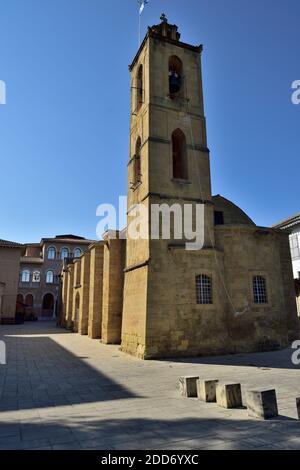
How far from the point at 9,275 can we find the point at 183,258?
26019mm

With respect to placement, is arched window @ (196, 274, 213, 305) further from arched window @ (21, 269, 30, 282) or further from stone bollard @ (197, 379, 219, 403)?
arched window @ (21, 269, 30, 282)

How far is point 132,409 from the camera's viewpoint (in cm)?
618

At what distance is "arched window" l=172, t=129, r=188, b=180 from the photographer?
16.4 m

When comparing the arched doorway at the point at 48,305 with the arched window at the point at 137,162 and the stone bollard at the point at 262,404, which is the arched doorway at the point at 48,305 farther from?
the stone bollard at the point at 262,404

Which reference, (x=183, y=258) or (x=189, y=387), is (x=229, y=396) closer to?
(x=189, y=387)

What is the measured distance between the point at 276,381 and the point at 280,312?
7.67 meters

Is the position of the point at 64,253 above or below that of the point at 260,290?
above

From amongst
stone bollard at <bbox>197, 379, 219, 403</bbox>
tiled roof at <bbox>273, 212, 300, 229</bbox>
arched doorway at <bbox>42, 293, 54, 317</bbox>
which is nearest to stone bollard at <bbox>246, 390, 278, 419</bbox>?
stone bollard at <bbox>197, 379, 219, 403</bbox>

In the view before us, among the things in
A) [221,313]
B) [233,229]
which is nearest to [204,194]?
[233,229]

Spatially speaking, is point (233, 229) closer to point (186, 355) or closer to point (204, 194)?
point (204, 194)

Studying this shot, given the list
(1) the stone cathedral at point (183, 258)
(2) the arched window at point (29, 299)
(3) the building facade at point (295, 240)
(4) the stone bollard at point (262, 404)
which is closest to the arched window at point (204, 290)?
(1) the stone cathedral at point (183, 258)

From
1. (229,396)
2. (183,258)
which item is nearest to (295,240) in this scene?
(183,258)

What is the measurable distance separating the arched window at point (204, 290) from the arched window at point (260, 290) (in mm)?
2446

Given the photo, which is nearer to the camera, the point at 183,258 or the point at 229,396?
the point at 229,396
